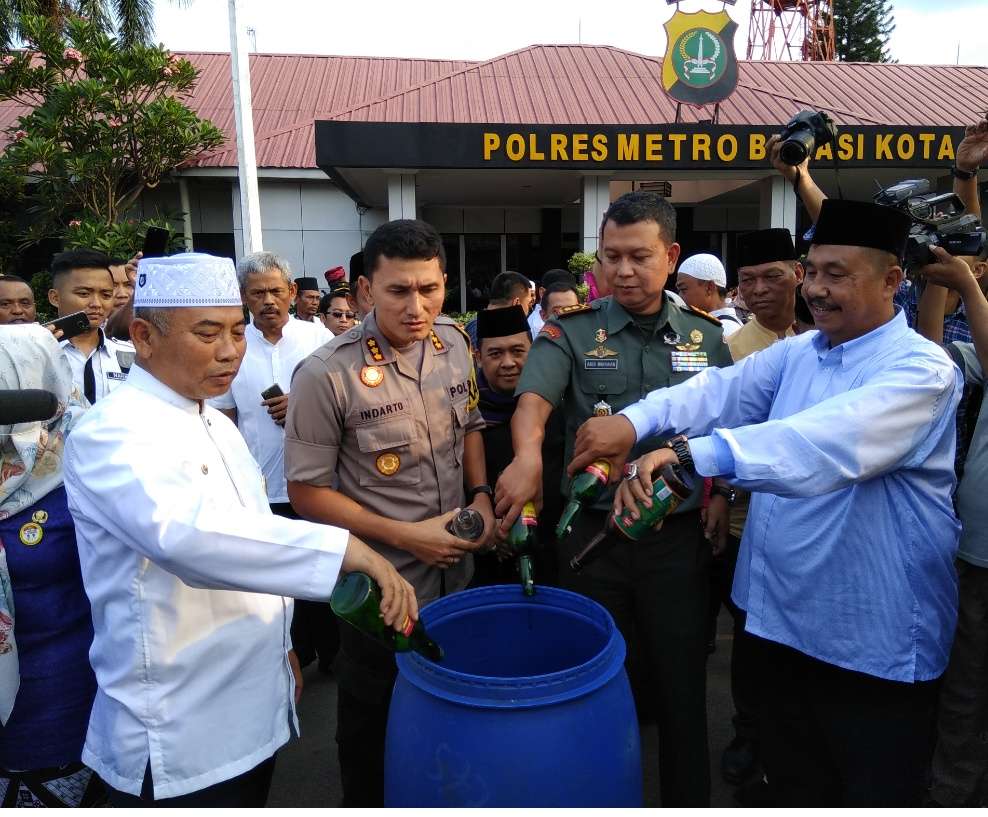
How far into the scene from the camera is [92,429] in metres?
1.40

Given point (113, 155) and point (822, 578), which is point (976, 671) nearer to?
point (822, 578)

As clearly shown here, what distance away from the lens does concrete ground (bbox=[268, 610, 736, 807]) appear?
2.67 meters

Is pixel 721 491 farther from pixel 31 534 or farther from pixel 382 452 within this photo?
pixel 31 534

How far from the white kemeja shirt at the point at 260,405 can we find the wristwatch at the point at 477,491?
1.39 meters

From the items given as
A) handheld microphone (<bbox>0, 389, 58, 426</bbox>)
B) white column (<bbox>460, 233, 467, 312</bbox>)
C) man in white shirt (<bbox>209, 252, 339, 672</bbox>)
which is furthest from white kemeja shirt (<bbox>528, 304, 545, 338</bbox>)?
white column (<bbox>460, 233, 467, 312</bbox>)

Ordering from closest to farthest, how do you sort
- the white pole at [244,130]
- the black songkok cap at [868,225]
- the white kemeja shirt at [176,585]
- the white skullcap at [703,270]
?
the white kemeja shirt at [176,585], the black songkok cap at [868,225], the white skullcap at [703,270], the white pole at [244,130]

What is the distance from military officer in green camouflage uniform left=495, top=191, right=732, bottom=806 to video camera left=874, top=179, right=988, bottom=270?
2.07 ft

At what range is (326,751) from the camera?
2953 millimetres

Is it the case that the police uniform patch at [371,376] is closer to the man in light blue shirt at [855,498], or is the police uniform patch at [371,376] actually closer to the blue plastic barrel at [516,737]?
the man in light blue shirt at [855,498]

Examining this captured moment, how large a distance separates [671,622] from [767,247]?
184 centimetres

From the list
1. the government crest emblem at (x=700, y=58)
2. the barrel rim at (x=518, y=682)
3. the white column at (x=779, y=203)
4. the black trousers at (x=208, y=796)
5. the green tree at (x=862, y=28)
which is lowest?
the black trousers at (x=208, y=796)

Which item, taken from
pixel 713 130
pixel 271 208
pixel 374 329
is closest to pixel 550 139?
pixel 713 130

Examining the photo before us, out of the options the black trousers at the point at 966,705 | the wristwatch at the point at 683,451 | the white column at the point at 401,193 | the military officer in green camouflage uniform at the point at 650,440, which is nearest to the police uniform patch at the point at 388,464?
the military officer in green camouflage uniform at the point at 650,440

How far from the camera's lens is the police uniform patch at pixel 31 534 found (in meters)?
1.63
